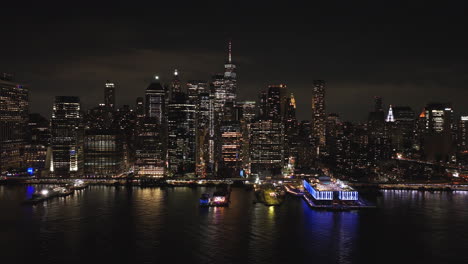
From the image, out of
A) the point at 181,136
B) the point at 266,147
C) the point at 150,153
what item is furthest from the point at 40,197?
the point at 266,147

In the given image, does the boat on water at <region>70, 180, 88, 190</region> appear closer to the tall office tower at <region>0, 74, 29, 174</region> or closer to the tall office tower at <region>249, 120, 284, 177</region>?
the tall office tower at <region>0, 74, 29, 174</region>

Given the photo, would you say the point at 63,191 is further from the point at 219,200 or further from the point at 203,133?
the point at 203,133

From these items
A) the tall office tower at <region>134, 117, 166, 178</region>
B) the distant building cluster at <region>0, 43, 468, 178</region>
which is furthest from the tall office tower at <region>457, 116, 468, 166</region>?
the tall office tower at <region>134, 117, 166, 178</region>

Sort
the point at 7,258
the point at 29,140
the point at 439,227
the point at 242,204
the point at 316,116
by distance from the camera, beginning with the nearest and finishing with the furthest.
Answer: the point at 7,258
the point at 439,227
the point at 242,204
the point at 29,140
the point at 316,116

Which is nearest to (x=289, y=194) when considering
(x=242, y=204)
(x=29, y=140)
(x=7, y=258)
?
(x=242, y=204)

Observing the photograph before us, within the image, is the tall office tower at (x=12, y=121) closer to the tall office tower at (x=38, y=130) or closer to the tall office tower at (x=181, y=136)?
the tall office tower at (x=38, y=130)

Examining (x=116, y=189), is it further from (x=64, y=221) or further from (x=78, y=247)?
(x=78, y=247)
